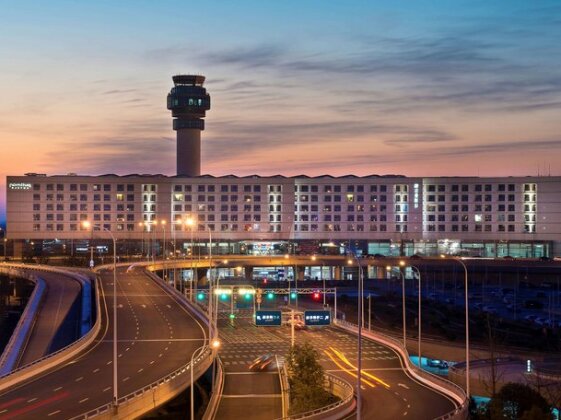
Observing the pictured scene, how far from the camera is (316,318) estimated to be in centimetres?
7906

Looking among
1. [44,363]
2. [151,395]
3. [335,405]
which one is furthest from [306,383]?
[44,363]

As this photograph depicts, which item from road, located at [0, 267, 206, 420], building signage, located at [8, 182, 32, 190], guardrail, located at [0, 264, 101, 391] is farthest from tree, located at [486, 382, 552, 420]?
building signage, located at [8, 182, 32, 190]

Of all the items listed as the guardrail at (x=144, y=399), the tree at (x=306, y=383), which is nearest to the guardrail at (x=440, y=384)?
the tree at (x=306, y=383)

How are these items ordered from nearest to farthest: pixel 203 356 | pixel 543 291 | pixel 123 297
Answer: pixel 203 356, pixel 123 297, pixel 543 291

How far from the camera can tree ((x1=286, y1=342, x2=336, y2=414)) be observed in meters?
51.8

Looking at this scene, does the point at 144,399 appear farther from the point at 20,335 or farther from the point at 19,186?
the point at 19,186

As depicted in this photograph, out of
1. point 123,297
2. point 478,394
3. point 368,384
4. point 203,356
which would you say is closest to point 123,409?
point 203,356

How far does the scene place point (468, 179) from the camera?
181875 mm

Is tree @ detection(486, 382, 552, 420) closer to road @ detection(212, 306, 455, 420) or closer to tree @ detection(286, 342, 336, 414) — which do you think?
road @ detection(212, 306, 455, 420)

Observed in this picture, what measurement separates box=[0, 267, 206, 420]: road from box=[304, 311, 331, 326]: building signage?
968 cm

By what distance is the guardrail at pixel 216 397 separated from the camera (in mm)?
50097

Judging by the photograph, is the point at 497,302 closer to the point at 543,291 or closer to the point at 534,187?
the point at 543,291

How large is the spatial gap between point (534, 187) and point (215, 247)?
6560cm

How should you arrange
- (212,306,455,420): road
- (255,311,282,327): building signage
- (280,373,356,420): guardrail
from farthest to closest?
(255,311,282,327): building signage → (212,306,455,420): road → (280,373,356,420): guardrail
